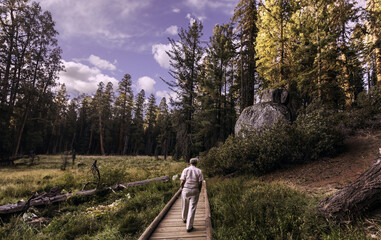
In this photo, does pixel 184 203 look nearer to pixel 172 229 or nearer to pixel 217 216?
pixel 172 229

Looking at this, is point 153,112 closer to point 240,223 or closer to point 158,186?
point 158,186

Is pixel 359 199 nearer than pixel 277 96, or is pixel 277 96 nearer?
pixel 359 199

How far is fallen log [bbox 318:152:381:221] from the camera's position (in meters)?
3.61

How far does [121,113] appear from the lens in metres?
42.6

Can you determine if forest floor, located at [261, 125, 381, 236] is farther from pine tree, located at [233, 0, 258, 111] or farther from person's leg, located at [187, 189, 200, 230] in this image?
pine tree, located at [233, 0, 258, 111]

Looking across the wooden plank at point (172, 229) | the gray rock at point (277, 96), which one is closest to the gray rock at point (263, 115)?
the gray rock at point (277, 96)

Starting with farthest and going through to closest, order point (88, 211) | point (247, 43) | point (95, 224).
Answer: point (247, 43) → point (88, 211) → point (95, 224)

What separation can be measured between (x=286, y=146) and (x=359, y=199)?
21.3ft

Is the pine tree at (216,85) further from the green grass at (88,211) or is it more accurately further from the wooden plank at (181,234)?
the wooden plank at (181,234)

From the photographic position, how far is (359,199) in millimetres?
3688

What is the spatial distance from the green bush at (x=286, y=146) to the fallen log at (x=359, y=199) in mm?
5656

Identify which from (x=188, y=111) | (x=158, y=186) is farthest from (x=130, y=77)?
(x=158, y=186)

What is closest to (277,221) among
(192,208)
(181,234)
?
(192,208)

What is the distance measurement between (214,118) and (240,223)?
739 inches
